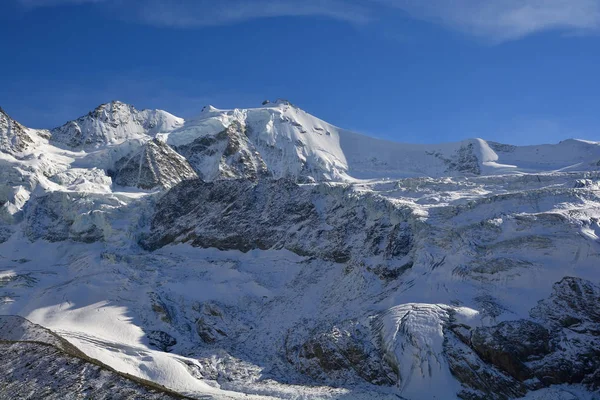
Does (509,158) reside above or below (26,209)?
above

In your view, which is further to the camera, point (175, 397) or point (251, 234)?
point (251, 234)

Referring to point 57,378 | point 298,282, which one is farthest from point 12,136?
point 57,378

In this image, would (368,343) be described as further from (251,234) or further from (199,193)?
(199,193)


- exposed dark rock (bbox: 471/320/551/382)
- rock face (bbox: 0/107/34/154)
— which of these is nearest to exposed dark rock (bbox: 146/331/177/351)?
exposed dark rock (bbox: 471/320/551/382)

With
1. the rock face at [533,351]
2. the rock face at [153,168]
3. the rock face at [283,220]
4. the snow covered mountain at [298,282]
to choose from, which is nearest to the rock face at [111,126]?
the snow covered mountain at [298,282]

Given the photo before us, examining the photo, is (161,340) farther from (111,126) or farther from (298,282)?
(111,126)

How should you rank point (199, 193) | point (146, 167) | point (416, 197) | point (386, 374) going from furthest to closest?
point (146, 167)
point (199, 193)
point (416, 197)
point (386, 374)

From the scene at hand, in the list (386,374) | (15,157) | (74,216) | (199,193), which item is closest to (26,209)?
(74,216)

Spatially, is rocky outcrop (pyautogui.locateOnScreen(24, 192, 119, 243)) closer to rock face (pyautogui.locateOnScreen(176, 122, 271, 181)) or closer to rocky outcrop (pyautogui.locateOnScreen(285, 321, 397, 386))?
rock face (pyautogui.locateOnScreen(176, 122, 271, 181))
